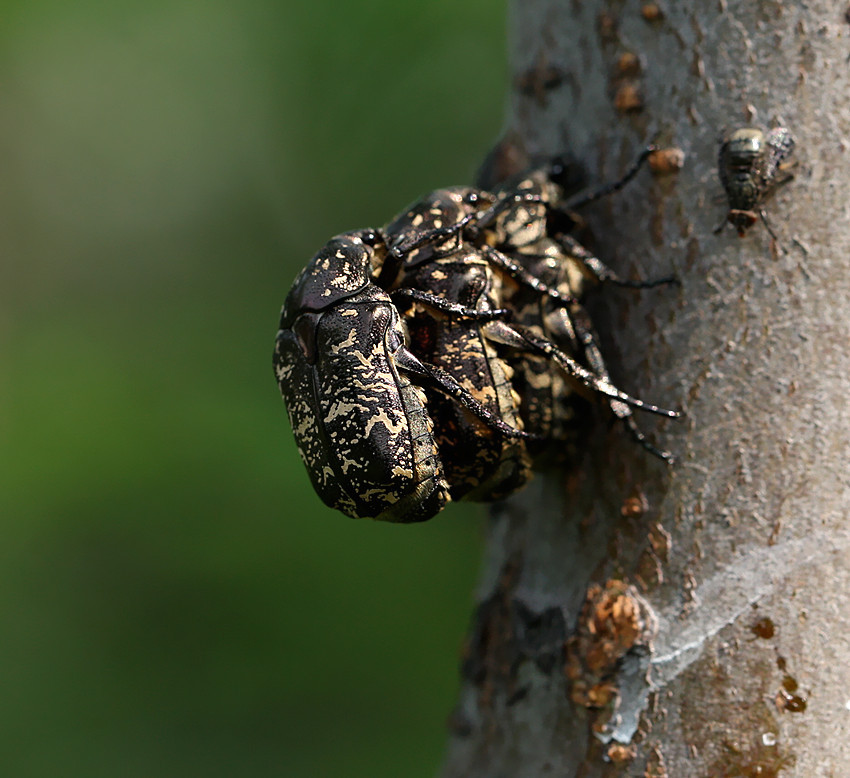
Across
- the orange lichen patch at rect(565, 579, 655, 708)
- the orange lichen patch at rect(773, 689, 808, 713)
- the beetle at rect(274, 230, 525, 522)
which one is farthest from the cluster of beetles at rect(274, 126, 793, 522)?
the orange lichen patch at rect(773, 689, 808, 713)

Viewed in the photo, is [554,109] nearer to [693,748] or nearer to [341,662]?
[693,748]

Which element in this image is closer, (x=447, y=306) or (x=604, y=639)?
(x=604, y=639)

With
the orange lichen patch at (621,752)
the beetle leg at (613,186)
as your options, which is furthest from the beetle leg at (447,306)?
the orange lichen patch at (621,752)

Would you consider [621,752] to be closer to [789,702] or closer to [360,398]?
[789,702]

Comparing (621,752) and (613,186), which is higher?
(613,186)

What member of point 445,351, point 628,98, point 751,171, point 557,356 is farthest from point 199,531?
point 751,171

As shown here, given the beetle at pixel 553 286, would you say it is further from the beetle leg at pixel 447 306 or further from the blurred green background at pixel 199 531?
the blurred green background at pixel 199 531

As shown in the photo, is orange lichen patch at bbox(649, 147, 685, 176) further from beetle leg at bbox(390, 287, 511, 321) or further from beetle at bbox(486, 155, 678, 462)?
beetle leg at bbox(390, 287, 511, 321)
